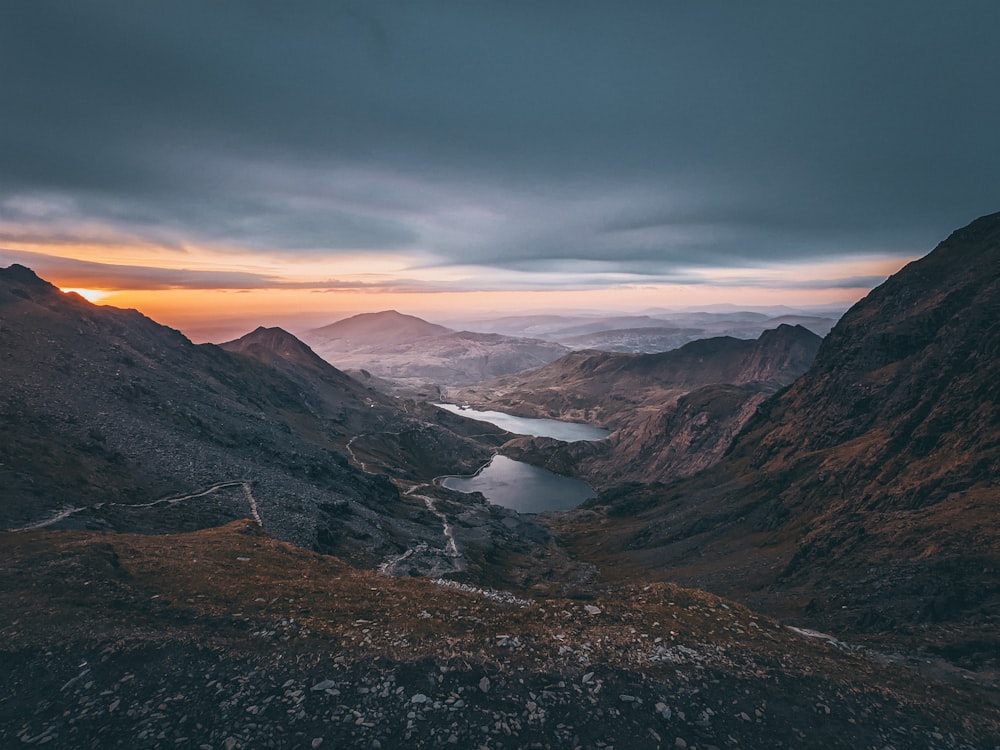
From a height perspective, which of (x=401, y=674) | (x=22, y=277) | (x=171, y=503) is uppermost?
(x=22, y=277)

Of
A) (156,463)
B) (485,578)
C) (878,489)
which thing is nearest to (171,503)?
(156,463)

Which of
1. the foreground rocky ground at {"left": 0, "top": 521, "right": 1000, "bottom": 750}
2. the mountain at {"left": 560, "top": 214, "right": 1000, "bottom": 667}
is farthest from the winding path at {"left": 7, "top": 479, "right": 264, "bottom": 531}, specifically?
the mountain at {"left": 560, "top": 214, "right": 1000, "bottom": 667}

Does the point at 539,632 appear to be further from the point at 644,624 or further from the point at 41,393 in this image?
the point at 41,393

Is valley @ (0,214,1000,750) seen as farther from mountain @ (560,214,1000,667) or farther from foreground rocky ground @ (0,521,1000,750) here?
mountain @ (560,214,1000,667)

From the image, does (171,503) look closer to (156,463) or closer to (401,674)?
(156,463)

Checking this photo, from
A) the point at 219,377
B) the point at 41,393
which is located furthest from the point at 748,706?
the point at 219,377
